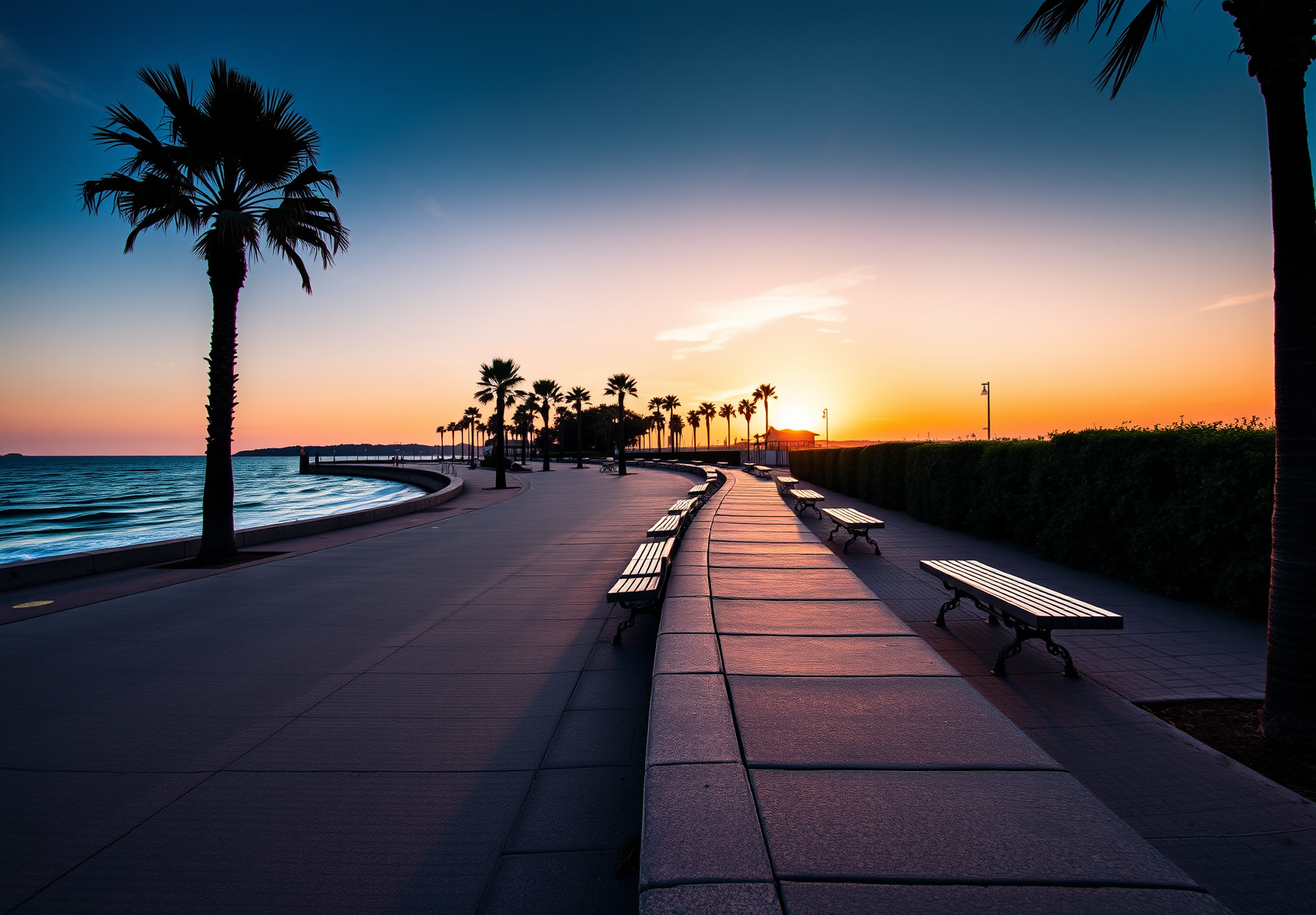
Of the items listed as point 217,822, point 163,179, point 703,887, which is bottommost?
point 217,822

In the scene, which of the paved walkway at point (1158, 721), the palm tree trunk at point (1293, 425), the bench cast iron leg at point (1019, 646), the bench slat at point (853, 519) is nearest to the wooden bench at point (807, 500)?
the bench slat at point (853, 519)

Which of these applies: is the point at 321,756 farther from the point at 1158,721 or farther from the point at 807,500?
the point at 807,500

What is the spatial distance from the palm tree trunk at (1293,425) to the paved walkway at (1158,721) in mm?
600

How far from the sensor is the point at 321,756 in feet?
11.0

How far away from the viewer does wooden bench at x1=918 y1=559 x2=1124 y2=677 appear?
13.6 ft

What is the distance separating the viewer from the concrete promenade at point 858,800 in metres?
1.84

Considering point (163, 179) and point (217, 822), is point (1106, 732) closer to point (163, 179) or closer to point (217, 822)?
point (217, 822)

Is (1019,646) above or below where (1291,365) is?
below

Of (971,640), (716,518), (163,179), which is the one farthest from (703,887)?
(163,179)

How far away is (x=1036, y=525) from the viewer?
9.58 metres

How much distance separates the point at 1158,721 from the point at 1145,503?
14.6 ft

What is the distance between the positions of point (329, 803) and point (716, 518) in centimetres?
841

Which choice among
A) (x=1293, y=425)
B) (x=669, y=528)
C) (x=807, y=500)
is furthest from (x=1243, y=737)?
(x=807, y=500)

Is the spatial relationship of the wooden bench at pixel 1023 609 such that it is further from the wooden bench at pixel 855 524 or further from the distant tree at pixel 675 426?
the distant tree at pixel 675 426
